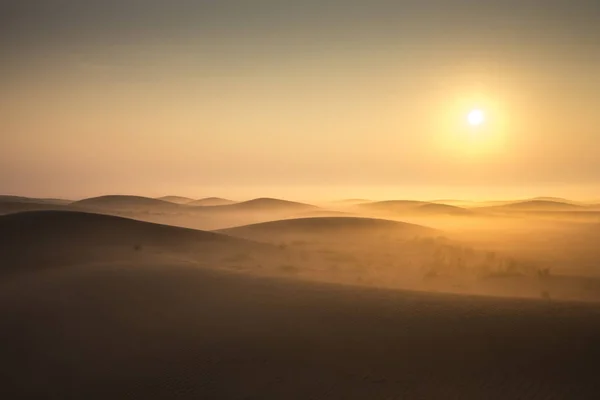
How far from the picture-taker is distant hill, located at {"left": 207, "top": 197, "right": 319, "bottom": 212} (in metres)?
113

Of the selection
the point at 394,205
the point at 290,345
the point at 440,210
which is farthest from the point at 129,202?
the point at 290,345

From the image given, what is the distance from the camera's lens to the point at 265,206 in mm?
118125

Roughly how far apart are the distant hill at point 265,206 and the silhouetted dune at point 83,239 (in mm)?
76167

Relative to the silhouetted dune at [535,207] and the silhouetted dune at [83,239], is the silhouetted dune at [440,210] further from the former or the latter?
the silhouetted dune at [83,239]

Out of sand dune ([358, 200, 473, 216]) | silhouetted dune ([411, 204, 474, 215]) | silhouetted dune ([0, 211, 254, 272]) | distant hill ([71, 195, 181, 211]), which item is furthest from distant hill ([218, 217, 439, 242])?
distant hill ([71, 195, 181, 211])

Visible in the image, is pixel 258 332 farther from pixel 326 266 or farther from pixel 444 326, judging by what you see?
pixel 326 266

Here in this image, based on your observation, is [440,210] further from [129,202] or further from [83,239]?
[83,239]

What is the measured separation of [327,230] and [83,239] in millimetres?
25067

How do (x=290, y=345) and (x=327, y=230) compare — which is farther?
(x=327, y=230)

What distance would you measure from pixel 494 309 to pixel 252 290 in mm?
7390

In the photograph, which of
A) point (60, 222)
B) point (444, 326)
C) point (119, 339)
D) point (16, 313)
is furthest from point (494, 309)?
point (60, 222)

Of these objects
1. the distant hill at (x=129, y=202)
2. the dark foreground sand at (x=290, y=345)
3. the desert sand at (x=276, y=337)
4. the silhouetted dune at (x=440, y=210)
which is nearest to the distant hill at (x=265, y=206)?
the distant hill at (x=129, y=202)

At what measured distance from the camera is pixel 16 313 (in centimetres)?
1234

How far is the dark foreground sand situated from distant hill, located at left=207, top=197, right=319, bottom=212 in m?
97.3
